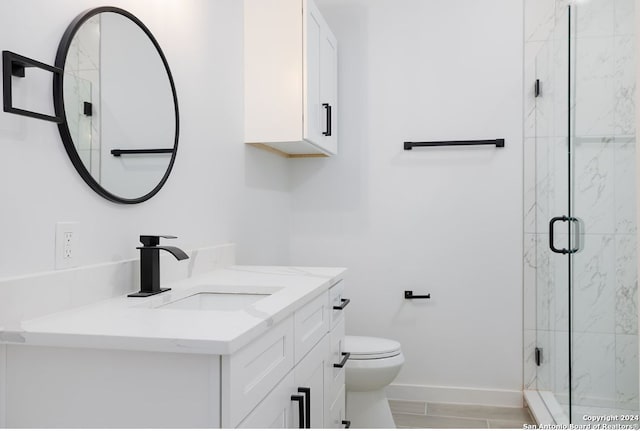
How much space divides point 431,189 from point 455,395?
117 cm

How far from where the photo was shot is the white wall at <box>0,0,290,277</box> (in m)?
1.24

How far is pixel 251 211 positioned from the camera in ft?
8.76

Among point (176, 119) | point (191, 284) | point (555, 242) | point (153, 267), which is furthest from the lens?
point (555, 242)

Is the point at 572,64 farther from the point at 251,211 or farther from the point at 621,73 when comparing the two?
the point at 251,211

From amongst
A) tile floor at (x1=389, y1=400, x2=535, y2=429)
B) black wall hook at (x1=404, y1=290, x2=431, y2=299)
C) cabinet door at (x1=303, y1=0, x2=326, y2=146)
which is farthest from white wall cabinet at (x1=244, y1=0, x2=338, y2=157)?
tile floor at (x1=389, y1=400, x2=535, y2=429)

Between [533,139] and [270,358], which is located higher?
[533,139]

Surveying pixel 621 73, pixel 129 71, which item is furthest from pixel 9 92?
pixel 621 73

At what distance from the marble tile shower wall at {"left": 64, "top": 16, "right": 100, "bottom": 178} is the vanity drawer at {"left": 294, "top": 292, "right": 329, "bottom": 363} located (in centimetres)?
68

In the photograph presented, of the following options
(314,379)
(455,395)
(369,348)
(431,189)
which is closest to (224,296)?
(314,379)

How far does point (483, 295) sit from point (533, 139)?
2.95 feet

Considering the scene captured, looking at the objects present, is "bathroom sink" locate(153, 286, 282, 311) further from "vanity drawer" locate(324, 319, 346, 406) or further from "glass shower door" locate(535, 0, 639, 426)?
"glass shower door" locate(535, 0, 639, 426)

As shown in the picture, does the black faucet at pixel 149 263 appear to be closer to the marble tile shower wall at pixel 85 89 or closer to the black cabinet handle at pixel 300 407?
the marble tile shower wall at pixel 85 89

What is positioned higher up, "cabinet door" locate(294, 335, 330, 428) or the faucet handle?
the faucet handle

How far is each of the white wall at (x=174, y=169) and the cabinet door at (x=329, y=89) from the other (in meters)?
0.33
